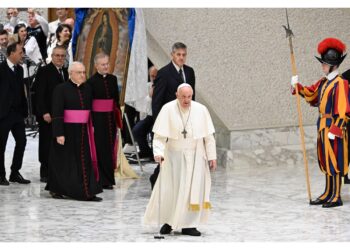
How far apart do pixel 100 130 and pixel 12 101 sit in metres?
1.02

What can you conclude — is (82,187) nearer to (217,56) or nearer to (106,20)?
(106,20)

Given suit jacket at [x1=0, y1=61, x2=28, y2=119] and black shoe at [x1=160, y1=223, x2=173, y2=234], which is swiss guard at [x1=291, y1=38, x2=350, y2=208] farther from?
suit jacket at [x1=0, y1=61, x2=28, y2=119]

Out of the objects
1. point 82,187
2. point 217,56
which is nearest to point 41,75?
point 82,187

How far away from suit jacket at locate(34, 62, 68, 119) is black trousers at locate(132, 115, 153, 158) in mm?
2301

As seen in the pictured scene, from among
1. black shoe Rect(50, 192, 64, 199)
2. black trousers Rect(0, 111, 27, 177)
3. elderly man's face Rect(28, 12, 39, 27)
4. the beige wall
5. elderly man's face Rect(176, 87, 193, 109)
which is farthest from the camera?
elderly man's face Rect(28, 12, 39, 27)

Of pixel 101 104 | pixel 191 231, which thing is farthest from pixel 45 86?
pixel 191 231

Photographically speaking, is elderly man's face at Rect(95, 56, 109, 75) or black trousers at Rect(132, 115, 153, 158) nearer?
elderly man's face at Rect(95, 56, 109, 75)

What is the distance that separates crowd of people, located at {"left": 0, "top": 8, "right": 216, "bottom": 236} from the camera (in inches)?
320

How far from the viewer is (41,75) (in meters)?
10.9

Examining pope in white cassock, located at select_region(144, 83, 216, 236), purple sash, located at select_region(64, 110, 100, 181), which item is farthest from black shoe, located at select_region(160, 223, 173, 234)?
purple sash, located at select_region(64, 110, 100, 181)

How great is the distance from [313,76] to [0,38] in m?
4.29

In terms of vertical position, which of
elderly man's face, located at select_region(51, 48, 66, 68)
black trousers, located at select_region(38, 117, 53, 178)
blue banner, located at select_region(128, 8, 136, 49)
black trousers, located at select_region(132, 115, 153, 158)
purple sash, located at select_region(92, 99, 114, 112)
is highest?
blue banner, located at select_region(128, 8, 136, 49)

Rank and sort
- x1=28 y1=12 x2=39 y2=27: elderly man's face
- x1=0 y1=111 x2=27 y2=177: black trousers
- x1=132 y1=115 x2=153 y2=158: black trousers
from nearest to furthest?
x1=0 y1=111 x2=27 y2=177: black trousers < x1=132 y1=115 x2=153 y2=158: black trousers < x1=28 y1=12 x2=39 y2=27: elderly man's face

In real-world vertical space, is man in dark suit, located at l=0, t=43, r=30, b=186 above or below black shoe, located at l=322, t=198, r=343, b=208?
above
